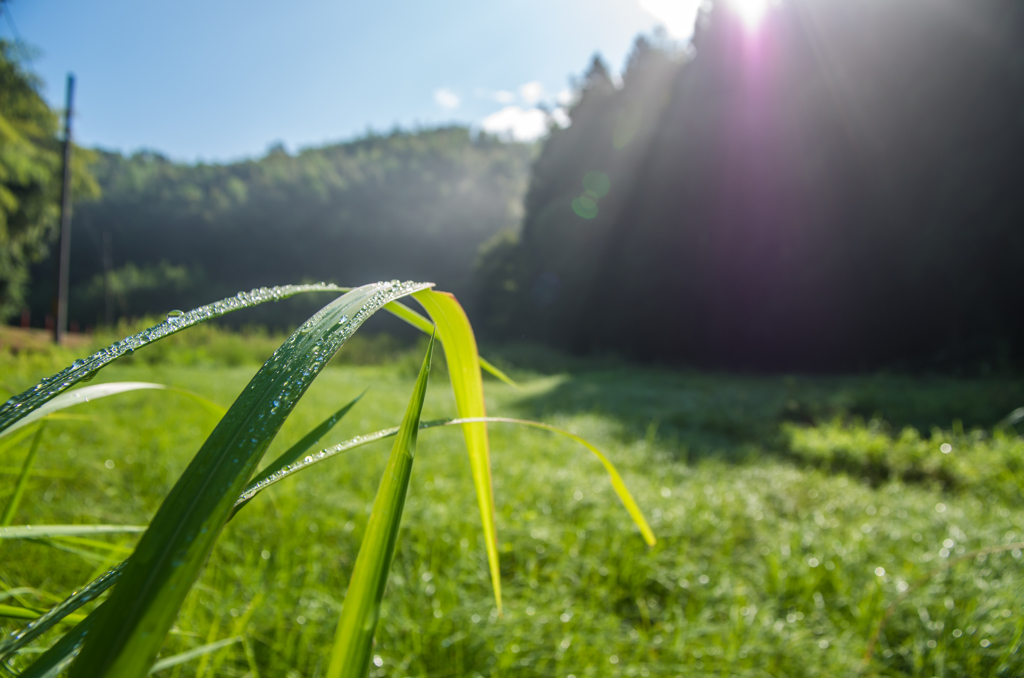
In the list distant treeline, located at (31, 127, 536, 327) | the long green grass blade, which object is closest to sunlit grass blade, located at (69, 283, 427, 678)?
the long green grass blade

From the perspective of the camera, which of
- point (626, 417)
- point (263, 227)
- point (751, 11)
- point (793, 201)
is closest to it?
point (626, 417)

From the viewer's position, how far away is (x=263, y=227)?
121ft

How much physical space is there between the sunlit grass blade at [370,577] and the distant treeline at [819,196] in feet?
32.1

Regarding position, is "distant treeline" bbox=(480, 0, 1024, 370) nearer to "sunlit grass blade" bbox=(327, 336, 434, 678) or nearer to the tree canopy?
"sunlit grass blade" bbox=(327, 336, 434, 678)

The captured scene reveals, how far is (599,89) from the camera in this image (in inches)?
593

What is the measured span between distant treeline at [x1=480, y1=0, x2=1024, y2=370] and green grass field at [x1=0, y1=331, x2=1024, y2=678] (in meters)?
6.65

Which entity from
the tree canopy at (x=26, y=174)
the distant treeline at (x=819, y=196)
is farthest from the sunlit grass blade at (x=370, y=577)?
the tree canopy at (x=26, y=174)

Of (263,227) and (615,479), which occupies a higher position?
(263,227)

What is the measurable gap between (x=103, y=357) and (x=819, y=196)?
11.2 metres

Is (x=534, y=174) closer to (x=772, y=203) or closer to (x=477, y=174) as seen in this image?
(x=772, y=203)

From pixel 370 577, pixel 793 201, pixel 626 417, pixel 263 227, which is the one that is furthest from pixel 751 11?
pixel 263 227

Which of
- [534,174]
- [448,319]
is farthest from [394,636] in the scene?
[534,174]

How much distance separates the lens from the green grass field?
1066mm

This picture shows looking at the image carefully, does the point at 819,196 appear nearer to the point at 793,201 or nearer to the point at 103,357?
the point at 793,201
